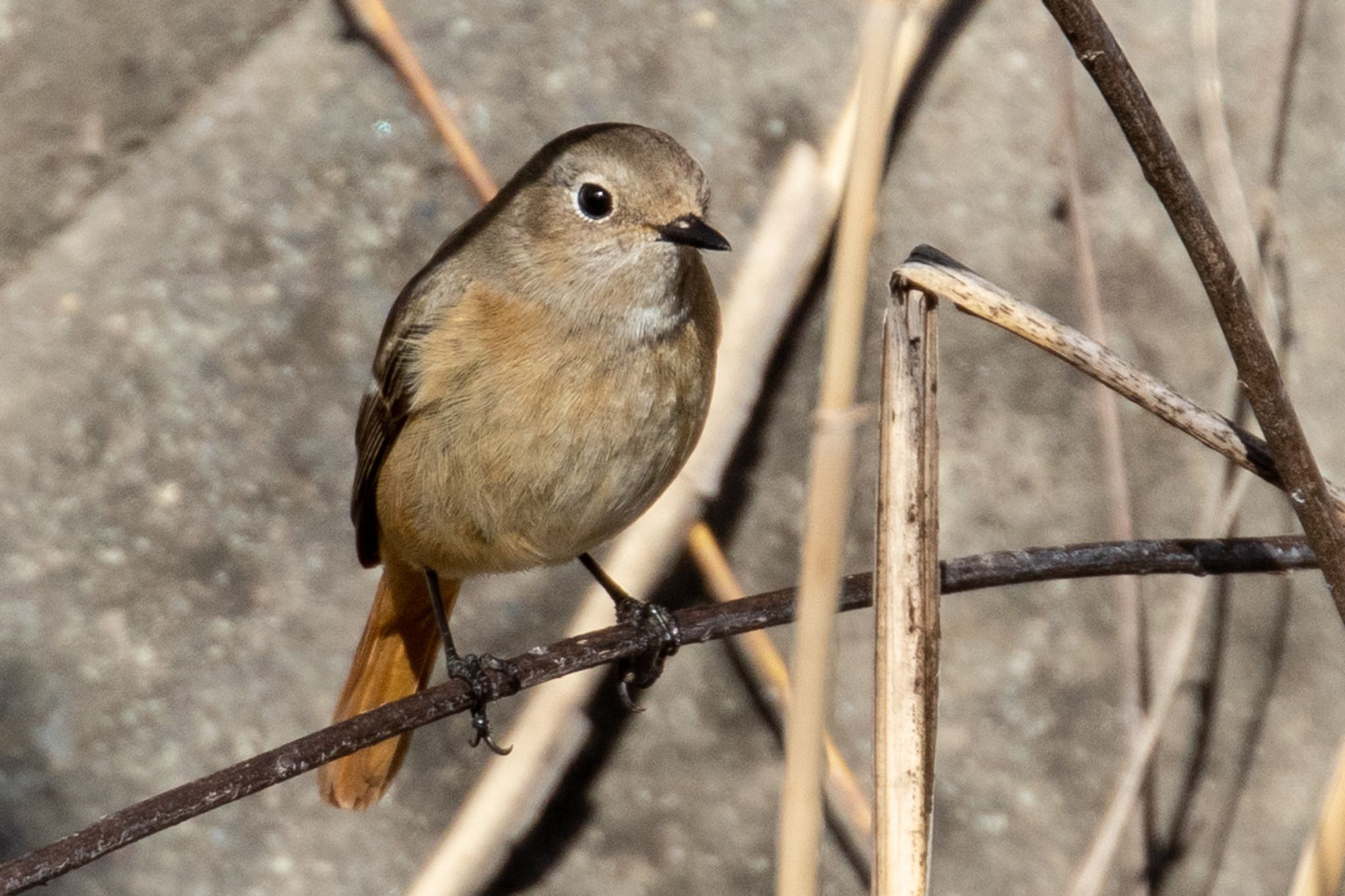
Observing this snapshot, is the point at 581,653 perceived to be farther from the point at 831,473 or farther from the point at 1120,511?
the point at 1120,511

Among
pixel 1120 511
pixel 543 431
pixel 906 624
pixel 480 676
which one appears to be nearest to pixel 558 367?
pixel 543 431

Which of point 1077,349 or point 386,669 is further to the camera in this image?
point 386,669

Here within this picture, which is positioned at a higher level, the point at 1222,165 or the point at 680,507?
the point at 1222,165

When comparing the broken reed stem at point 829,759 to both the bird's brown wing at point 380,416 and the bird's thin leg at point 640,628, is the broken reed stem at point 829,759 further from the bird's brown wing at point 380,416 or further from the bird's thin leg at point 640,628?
the bird's brown wing at point 380,416

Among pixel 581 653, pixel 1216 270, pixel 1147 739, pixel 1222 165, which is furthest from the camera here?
pixel 1222 165

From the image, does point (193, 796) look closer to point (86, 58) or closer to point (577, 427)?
point (577, 427)

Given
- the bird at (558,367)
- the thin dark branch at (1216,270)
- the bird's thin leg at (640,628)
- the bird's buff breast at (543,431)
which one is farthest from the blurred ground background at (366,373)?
the thin dark branch at (1216,270)

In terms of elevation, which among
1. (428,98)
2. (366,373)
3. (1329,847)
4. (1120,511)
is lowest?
(1329,847)

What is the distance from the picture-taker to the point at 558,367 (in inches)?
102

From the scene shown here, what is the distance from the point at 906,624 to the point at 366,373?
2.29 metres

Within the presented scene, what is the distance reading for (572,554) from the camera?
111 inches

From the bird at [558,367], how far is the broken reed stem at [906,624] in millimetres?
743

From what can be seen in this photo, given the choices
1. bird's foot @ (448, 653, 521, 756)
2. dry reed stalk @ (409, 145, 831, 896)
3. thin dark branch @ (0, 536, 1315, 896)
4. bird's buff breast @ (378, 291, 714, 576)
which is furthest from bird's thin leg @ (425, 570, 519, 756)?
thin dark branch @ (0, 536, 1315, 896)

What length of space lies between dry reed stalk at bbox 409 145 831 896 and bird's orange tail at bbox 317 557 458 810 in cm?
25
